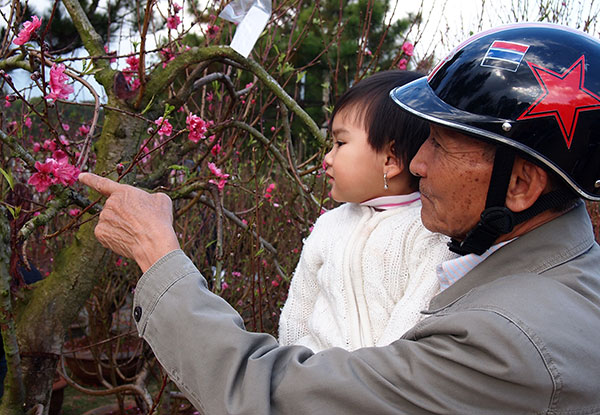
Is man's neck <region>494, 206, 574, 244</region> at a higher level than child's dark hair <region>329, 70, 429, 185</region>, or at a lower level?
lower

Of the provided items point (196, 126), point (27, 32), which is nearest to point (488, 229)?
point (196, 126)

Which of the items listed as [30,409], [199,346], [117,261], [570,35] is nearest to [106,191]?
[199,346]

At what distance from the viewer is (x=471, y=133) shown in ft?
Answer: 4.36

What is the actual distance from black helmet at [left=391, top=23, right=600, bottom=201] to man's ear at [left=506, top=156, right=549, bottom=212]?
41 mm

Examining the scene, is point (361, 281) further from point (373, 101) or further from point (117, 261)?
point (117, 261)

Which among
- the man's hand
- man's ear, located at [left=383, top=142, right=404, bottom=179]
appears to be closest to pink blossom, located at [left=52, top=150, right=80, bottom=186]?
the man's hand

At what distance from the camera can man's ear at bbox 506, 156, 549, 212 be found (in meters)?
1.35

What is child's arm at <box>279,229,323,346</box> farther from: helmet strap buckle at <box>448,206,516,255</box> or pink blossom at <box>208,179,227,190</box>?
helmet strap buckle at <box>448,206,516,255</box>

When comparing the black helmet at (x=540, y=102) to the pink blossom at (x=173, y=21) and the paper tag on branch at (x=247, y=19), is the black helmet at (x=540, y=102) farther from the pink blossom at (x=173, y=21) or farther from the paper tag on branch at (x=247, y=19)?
the pink blossom at (x=173, y=21)

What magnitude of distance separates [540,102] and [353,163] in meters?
0.74

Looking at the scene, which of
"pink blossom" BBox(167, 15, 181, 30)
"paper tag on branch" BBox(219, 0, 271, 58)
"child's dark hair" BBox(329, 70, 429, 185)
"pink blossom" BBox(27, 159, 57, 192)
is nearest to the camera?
"pink blossom" BBox(27, 159, 57, 192)

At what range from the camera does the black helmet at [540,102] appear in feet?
4.31

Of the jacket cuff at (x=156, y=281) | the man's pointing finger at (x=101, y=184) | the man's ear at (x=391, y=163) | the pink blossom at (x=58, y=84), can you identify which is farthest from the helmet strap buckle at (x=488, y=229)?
the pink blossom at (x=58, y=84)

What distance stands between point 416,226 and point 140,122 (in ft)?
3.82
